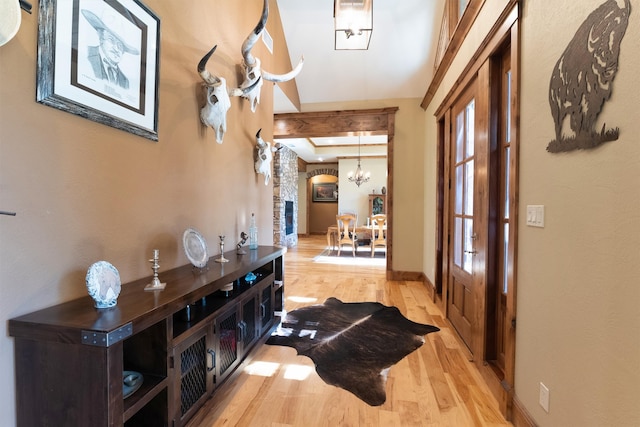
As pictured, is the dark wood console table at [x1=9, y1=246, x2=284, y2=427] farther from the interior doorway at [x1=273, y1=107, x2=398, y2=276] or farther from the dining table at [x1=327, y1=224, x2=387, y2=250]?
the dining table at [x1=327, y1=224, x2=387, y2=250]

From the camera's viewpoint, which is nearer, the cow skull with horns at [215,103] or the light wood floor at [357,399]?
the light wood floor at [357,399]

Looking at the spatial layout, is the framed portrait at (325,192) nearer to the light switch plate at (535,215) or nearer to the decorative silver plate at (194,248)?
the decorative silver plate at (194,248)

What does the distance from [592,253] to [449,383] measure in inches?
54.5

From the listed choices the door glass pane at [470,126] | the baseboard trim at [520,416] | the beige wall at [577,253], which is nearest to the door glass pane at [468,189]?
the door glass pane at [470,126]

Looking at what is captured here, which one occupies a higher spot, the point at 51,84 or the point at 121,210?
the point at 51,84

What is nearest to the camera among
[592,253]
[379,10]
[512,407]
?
[592,253]

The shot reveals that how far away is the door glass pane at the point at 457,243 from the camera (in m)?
2.87

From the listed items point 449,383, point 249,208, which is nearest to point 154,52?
point 249,208

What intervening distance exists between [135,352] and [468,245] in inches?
96.7

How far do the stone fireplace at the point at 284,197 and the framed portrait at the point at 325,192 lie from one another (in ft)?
8.59

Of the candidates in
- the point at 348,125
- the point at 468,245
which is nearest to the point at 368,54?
→ the point at 348,125

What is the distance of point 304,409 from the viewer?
1.76 meters

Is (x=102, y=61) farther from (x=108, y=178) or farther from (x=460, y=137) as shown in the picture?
(x=460, y=137)

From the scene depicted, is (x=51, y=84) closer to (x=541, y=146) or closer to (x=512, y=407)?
(x=541, y=146)
